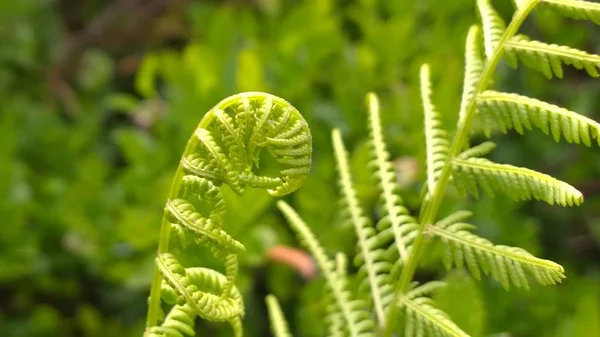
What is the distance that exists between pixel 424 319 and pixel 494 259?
0.07 metres

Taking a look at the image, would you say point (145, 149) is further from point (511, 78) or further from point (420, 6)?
point (511, 78)

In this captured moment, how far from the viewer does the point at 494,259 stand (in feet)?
1.60

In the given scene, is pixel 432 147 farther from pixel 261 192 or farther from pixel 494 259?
pixel 261 192

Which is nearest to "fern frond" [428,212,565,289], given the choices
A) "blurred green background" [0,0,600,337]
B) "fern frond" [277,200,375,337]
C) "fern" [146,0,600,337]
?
"fern" [146,0,600,337]

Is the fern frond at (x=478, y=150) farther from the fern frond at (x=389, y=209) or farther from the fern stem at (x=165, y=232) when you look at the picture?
the fern stem at (x=165, y=232)

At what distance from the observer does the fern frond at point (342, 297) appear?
24.1 inches

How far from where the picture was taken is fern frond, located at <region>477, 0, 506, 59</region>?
537mm

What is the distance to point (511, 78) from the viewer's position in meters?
1.40

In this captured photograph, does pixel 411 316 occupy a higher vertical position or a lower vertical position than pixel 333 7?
lower

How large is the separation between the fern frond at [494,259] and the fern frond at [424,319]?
0.04m

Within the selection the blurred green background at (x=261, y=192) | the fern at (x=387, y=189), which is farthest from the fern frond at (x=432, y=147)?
the blurred green background at (x=261, y=192)

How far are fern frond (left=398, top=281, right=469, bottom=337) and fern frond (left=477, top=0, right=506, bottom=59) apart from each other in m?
0.19

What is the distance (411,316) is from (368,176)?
55cm

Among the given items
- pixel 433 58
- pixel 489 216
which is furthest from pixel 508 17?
pixel 489 216
